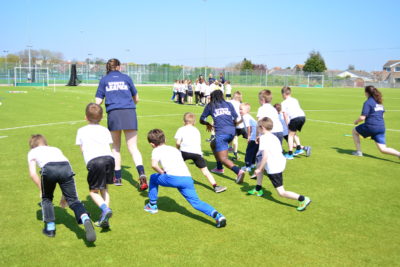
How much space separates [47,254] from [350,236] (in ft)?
12.0

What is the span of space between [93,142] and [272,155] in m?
2.67

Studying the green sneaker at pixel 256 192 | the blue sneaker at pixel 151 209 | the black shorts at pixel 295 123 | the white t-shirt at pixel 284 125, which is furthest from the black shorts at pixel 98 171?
the black shorts at pixel 295 123

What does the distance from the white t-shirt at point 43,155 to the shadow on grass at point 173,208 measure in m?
1.76

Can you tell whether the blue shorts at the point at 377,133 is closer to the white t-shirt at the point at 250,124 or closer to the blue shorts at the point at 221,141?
the white t-shirt at the point at 250,124

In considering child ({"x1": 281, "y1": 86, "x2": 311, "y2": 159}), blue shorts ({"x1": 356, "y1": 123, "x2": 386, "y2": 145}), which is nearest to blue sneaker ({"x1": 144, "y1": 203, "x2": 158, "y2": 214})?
child ({"x1": 281, "y1": 86, "x2": 311, "y2": 159})

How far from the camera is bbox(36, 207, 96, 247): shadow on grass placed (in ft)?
14.6

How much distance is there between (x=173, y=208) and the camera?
551 cm

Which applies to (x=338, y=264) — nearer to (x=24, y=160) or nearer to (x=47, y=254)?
(x=47, y=254)

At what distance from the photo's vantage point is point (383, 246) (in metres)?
4.30

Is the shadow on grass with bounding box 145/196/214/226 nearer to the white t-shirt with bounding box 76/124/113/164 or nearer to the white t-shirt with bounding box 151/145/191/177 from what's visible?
the white t-shirt with bounding box 151/145/191/177

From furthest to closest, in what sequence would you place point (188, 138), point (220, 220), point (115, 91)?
point (115, 91) < point (188, 138) < point (220, 220)

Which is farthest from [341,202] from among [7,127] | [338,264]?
[7,127]

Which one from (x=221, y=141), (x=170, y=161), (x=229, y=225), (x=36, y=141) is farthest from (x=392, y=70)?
(x=36, y=141)

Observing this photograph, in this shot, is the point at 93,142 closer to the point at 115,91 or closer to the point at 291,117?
the point at 115,91
